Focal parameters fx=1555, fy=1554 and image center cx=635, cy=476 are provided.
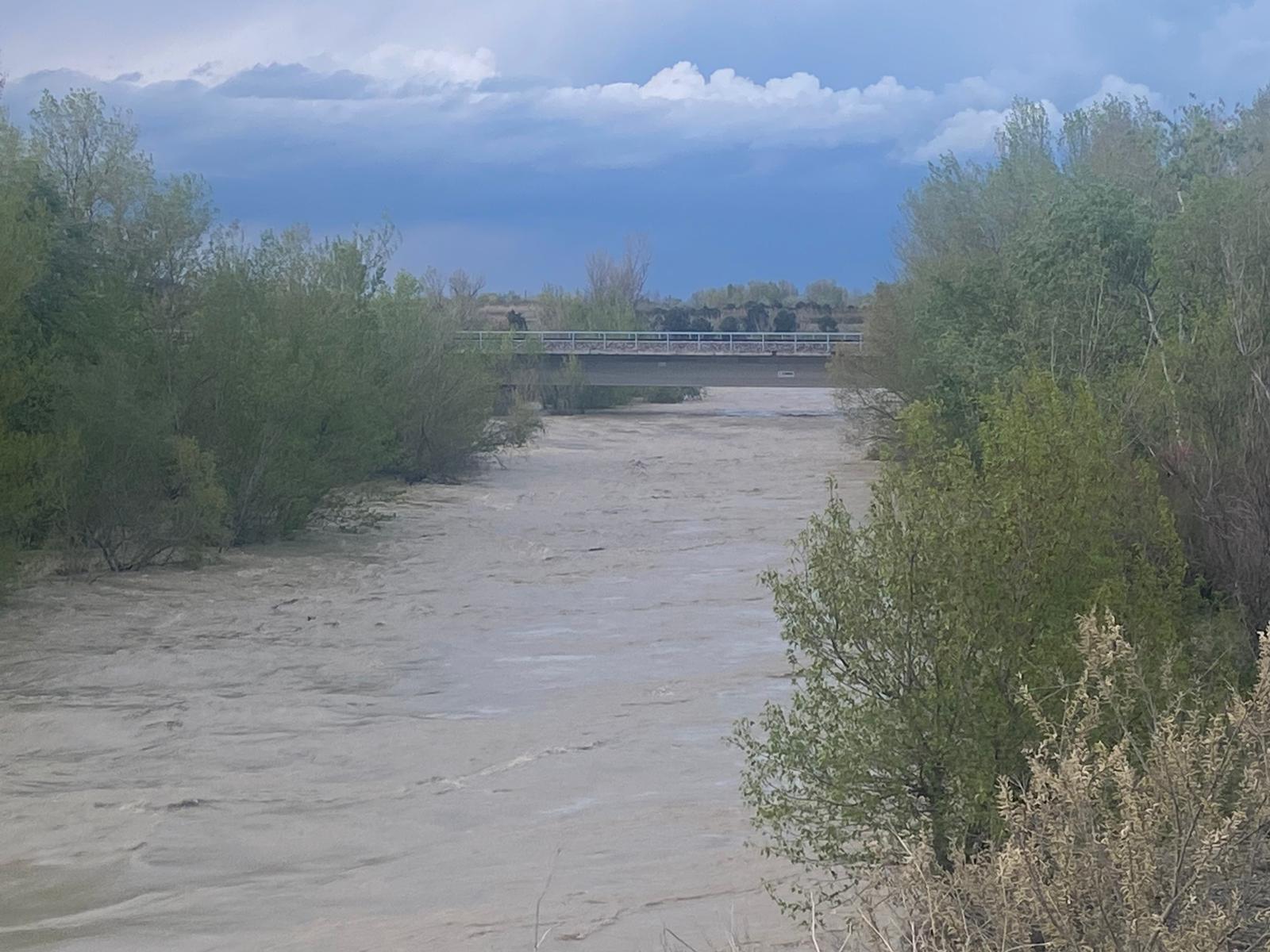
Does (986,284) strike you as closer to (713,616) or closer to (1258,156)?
(1258,156)

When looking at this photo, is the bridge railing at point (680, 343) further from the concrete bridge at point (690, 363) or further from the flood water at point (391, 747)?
the flood water at point (391, 747)

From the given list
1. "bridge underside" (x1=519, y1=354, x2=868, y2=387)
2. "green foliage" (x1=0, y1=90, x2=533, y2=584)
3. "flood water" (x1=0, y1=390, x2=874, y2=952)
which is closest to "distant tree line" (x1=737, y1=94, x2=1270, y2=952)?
"flood water" (x1=0, y1=390, x2=874, y2=952)

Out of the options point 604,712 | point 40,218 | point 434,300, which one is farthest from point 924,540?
point 434,300

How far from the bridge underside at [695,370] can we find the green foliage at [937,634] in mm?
56274

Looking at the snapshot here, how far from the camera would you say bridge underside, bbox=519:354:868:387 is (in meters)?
65.7

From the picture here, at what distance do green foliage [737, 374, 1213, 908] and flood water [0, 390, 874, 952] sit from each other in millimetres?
966

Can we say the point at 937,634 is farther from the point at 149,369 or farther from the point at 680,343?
the point at 680,343

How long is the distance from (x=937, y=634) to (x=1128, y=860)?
10.5 feet

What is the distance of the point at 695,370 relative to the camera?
66000mm

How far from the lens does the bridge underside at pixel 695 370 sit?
6569cm

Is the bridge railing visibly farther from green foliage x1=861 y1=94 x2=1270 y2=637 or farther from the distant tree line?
the distant tree line

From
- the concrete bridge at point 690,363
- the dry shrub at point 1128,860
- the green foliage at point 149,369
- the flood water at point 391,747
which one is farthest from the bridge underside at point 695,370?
the dry shrub at point 1128,860

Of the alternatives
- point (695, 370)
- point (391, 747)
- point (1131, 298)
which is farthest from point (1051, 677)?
point (695, 370)

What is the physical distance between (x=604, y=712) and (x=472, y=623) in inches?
236
